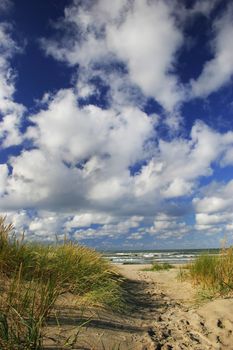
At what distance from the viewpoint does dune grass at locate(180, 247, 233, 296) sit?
8.25m

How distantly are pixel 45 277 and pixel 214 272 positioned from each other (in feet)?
13.9

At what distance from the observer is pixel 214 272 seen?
914 cm

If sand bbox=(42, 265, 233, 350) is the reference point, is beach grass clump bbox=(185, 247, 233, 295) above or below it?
above

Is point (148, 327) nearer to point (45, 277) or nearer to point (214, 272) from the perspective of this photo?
point (45, 277)

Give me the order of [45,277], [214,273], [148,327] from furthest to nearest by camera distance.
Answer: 1. [214,273]
2. [45,277]
3. [148,327]

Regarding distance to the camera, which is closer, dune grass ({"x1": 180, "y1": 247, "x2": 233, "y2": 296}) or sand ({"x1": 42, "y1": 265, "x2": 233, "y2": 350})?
sand ({"x1": 42, "y1": 265, "x2": 233, "y2": 350})

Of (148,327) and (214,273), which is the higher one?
(214,273)

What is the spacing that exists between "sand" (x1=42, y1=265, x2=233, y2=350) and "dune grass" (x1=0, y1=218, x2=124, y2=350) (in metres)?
0.31

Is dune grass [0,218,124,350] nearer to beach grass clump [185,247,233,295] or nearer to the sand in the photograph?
the sand

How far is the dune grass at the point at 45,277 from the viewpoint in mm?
4555

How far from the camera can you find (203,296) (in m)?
8.12

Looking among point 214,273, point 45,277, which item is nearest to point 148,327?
point 45,277

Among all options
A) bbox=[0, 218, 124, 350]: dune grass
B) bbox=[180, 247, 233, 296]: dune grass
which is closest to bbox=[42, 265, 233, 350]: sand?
bbox=[0, 218, 124, 350]: dune grass

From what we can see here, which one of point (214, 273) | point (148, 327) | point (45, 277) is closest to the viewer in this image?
point (148, 327)
